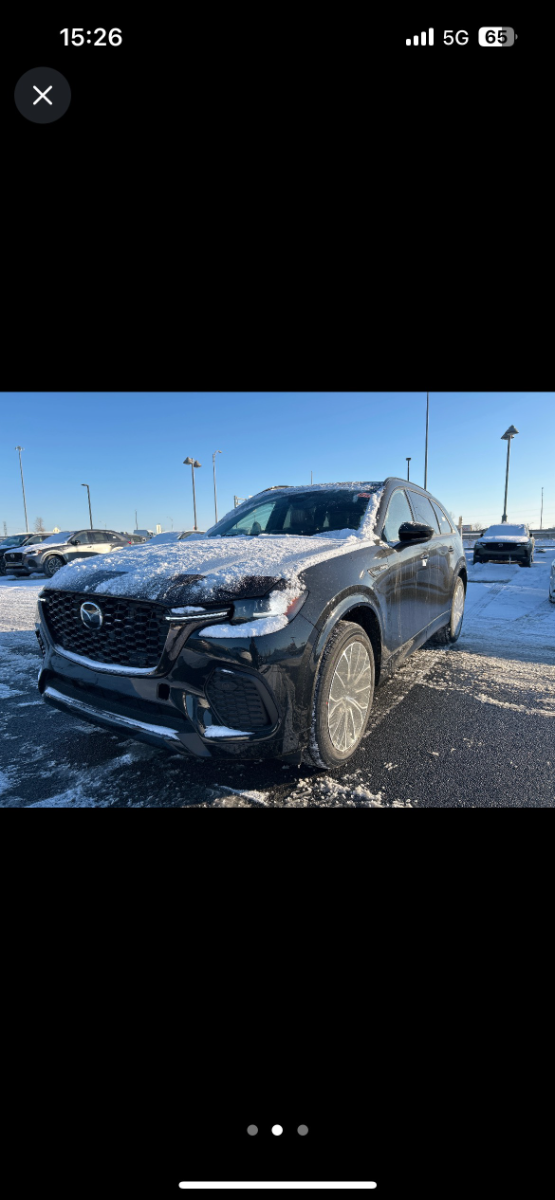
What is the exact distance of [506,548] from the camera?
1201 cm

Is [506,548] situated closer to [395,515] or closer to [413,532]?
[395,515]

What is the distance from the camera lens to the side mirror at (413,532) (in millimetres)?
2725

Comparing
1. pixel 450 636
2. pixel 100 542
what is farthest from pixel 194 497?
pixel 450 636

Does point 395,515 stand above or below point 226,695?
above

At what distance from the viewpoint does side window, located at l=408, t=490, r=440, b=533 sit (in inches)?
147

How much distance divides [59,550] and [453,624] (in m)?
12.7

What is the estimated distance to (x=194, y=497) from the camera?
31516 millimetres
